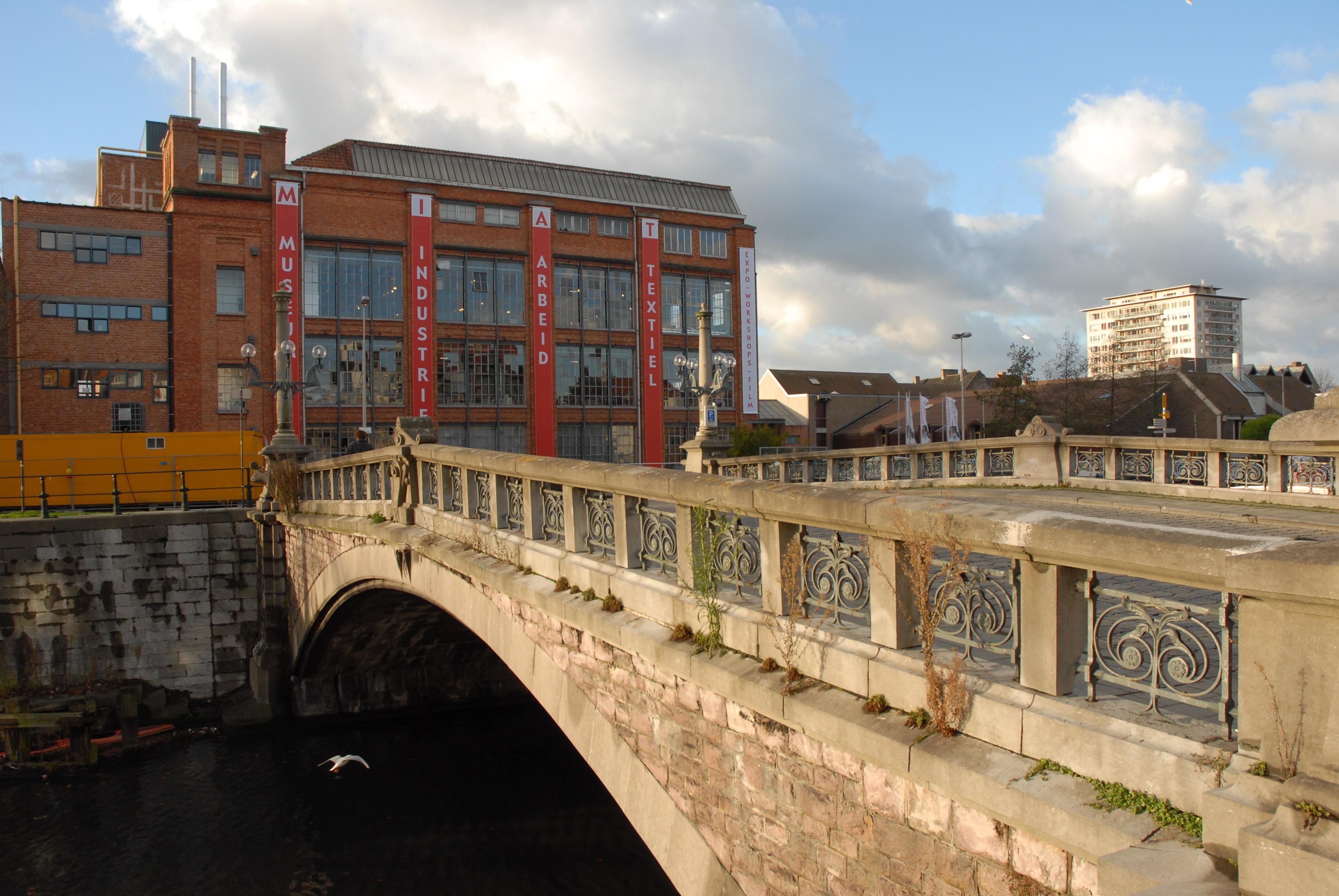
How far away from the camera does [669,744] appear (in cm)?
546

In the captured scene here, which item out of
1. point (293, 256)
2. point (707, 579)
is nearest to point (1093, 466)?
point (707, 579)

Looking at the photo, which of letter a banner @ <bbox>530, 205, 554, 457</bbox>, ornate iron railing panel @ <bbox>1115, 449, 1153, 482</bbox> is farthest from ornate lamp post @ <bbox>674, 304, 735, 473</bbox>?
letter a banner @ <bbox>530, 205, 554, 457</bbox>

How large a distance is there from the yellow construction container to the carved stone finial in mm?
11131

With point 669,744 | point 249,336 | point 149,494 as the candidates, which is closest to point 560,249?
point 249,336

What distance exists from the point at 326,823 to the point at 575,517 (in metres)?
9.02

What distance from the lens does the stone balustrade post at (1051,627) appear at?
3.20m

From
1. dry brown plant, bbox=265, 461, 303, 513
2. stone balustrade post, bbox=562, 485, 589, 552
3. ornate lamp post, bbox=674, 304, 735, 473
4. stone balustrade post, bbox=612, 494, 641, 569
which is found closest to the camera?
stone balustrade post, bbox=612, 494, 641, 569

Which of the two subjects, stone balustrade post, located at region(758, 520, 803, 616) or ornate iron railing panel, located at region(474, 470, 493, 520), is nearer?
stone balustrade post, located at region(758, 520, 803, 616)

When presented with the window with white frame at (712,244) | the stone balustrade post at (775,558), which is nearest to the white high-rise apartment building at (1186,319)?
the window with white frame at (712,244)

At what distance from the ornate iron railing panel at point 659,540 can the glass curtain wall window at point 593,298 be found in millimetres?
33834

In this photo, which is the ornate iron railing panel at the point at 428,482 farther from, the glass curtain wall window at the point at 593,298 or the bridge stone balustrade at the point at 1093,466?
the glass curtain wall window at the point at 593,298

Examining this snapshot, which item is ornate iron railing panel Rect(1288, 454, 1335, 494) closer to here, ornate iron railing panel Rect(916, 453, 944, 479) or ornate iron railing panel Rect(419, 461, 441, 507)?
ornate iron railing panel Rect(916, 453, 944, 479)

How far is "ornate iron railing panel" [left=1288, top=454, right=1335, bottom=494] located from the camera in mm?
11320

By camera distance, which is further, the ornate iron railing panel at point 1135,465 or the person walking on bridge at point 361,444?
the person walking on bridge at point 361,444
